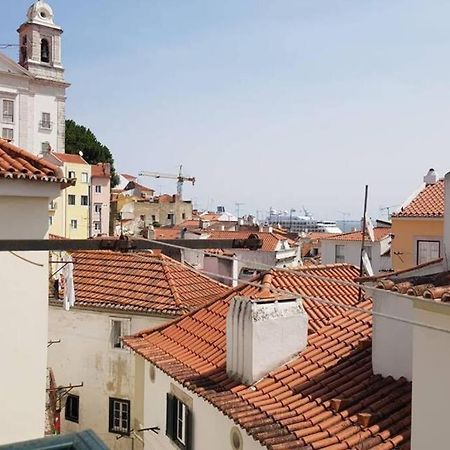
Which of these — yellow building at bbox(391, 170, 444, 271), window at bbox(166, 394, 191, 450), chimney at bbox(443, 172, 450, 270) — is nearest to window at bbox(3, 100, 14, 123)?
yellow building at bbox(391, 170, 444, 271)

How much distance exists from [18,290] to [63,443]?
5.23 metres

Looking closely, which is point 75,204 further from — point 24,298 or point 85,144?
point 24,298

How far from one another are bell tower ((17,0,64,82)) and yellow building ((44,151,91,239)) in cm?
805

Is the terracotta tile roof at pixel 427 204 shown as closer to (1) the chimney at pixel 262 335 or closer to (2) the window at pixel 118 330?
(2) the window at pixel 118 330

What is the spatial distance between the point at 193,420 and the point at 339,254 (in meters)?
33.1

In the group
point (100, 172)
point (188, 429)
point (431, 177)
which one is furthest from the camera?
point (100, 172)

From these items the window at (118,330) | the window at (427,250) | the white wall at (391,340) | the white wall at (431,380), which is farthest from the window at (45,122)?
the white wall at (431,380)

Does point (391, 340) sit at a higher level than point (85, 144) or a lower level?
lower

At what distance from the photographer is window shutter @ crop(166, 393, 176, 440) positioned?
11172mm

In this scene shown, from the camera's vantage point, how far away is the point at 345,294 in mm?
12523


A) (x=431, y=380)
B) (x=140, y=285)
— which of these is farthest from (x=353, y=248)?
(x=431, y=380)

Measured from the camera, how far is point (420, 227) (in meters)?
25.7

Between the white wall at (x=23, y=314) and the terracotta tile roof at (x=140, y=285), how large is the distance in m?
8.58

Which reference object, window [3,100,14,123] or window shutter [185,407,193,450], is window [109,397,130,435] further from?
window [3,100,14,123]
